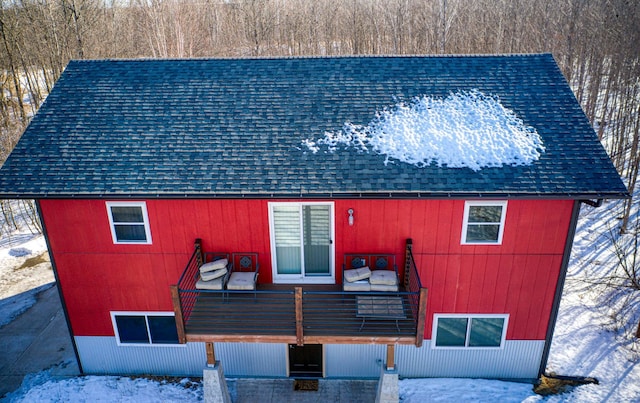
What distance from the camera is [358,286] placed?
28.8 feet

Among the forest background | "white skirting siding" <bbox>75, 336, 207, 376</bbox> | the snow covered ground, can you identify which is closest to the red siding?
"white skirting siding" <bbox>75, 336, 207, 376</bbox>

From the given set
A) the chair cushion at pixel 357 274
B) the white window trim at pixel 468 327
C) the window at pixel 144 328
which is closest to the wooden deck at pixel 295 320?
the chair cushion at pixel 357 274

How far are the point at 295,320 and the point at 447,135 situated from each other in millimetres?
5557

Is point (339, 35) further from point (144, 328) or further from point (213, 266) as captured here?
point (144, 328)

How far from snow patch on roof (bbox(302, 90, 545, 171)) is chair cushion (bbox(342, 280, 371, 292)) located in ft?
9.07

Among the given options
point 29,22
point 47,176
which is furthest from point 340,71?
point 29,22

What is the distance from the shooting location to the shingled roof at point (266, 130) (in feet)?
28.2

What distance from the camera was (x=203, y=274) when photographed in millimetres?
8945

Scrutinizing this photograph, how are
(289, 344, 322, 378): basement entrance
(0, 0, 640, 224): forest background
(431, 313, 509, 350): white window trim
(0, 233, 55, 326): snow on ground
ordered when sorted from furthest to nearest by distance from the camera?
(0, 0, 640, 224): forest background
(0, 233, 55, 326): snow on ground
(289, 344, 322, 378): basement entrance
(431, 313, 509, 350): white window trim

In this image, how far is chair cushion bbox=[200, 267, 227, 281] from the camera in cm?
888

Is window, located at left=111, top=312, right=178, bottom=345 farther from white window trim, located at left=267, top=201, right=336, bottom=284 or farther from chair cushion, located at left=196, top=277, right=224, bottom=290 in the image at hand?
white window trim, located at left=267, top=201, right=336, bottom=284

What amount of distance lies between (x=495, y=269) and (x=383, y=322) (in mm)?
2975

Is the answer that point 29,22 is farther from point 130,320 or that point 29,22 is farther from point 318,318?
point 318,318

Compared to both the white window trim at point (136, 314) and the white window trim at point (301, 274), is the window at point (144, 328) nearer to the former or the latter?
the white window trim at point (136, 314)
